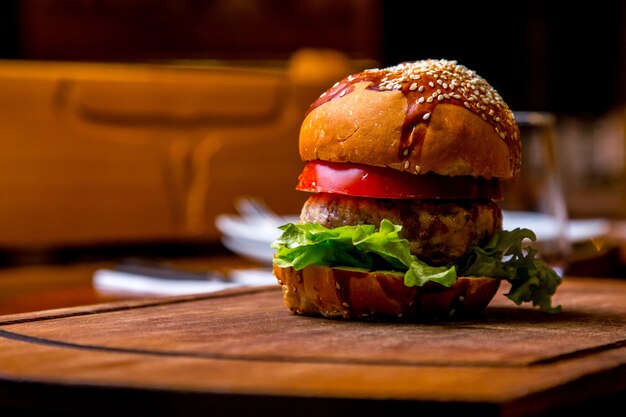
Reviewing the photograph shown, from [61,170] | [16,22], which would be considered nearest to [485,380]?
[61,170]

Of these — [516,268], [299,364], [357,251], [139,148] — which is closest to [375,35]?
[139,148]

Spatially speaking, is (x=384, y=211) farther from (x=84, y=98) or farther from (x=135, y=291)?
(x=84, y=98)

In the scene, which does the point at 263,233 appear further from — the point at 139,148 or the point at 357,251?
the point at 139,148

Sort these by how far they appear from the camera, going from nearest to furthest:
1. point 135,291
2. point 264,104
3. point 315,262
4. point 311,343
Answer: point 311,343 < point 315,262 < point 135,291 < point 264,104

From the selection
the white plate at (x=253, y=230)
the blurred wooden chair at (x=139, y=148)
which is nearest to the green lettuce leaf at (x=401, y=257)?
the white plate at (x=253, y=230)

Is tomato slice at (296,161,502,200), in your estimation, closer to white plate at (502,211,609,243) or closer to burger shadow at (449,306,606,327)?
burger shadow at (449,306,606,327)
